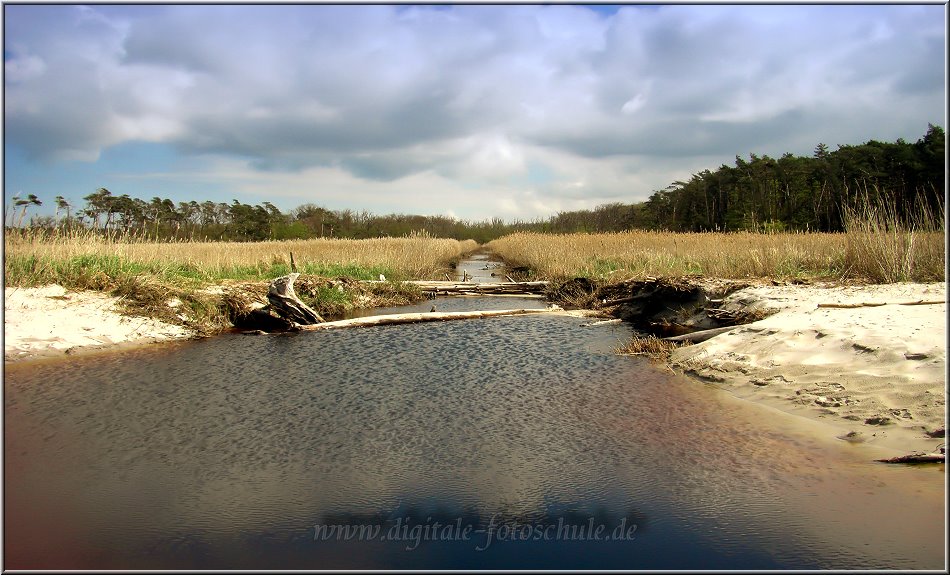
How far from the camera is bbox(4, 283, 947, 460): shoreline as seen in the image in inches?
216

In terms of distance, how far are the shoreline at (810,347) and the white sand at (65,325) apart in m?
0.02

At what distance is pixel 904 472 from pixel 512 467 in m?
3.17

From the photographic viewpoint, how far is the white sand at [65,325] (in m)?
9.72

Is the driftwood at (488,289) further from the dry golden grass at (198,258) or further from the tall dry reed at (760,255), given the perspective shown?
the dry golden grass at (198,258)

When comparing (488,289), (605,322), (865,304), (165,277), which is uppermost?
(165,277)

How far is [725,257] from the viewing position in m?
14.3

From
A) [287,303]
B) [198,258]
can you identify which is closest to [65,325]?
[287,303]

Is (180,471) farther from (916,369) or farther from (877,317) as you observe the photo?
(877,317)

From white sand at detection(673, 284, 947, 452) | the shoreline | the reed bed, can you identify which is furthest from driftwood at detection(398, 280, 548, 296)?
white sand at detection(673, 284, 947, 452)

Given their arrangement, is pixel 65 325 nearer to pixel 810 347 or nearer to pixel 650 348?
pixel 650 348

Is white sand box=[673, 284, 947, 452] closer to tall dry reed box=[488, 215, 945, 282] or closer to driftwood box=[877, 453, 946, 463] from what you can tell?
driftwood box=[877, 453, 946, 463]

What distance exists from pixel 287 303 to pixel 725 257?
10.9 meters

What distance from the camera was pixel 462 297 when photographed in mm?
19047

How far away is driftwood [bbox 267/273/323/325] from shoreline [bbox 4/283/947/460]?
187cm
